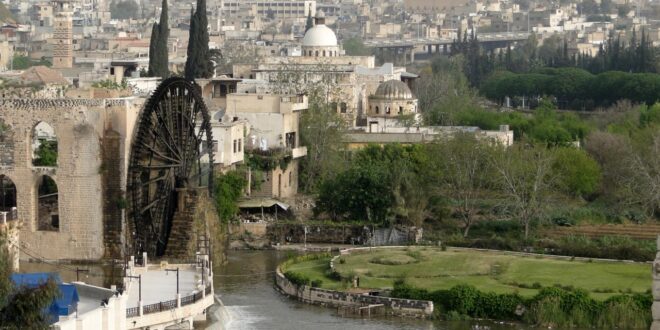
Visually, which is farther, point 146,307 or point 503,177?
point 503,177

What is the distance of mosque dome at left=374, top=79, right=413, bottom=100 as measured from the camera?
259ft

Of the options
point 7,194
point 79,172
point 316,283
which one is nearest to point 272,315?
point 316,283

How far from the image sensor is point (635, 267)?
49406 millimetres

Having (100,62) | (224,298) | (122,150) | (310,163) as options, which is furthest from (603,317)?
A: (100,62)

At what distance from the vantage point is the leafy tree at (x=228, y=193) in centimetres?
5466

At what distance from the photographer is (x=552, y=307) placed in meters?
43.9

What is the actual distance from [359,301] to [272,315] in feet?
7.72

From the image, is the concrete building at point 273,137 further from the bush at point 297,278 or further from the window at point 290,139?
the bush at point 297,278

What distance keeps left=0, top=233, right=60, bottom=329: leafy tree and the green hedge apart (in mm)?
17440

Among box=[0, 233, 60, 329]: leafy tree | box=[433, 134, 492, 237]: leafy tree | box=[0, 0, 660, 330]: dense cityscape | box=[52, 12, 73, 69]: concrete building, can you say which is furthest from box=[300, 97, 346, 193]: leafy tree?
box=[52, 12, 73, 69]: concrete building

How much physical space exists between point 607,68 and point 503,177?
5557 cm

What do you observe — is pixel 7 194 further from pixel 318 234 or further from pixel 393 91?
pixel 393 91

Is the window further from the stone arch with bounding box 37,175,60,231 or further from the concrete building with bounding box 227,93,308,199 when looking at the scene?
the stone arch with bounding box 37,175,60,231

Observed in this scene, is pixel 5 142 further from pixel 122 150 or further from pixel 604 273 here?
pixel 604 273
